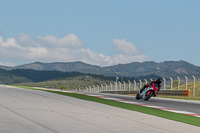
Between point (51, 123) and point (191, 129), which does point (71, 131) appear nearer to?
point (51, 123)

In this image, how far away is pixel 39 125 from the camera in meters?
8.02

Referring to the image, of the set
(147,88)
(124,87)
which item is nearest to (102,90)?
(124,87)

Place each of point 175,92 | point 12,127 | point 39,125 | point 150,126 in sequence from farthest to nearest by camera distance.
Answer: point 175,92 < point 150,126 < point 39,125 < point 12,127

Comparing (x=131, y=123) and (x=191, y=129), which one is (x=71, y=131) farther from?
(x=191, y=129)

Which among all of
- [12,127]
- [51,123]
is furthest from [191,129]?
→ [12,127]

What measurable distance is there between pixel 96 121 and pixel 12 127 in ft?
9.37

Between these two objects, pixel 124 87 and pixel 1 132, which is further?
pixel 124 87

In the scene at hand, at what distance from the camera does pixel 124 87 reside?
4700 cm

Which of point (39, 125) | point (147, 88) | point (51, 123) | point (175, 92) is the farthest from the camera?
point (175, 92)

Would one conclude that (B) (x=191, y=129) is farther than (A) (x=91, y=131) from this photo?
Yes

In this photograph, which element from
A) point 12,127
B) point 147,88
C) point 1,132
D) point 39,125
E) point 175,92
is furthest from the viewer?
point 175,92

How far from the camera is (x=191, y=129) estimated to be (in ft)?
31.8

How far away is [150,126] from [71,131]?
2.80 meters

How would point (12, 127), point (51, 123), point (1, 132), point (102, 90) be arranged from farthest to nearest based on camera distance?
point (102, 90), point (51, 123), point (12, 127), point (1, 132)
